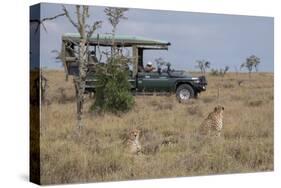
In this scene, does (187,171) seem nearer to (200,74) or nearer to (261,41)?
(200,74)

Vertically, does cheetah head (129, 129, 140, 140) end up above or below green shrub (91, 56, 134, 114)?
below

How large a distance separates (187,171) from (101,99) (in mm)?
1694

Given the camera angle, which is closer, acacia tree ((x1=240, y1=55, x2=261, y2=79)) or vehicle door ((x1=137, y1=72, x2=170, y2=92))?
vehicle door ((x1=137, y1=72, x2=170, y2=92))

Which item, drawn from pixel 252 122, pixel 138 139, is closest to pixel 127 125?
pixel 138 139

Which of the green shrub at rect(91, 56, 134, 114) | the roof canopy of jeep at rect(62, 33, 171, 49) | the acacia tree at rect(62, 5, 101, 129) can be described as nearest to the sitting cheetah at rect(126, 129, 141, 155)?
the green shrub at rect(91, 56, 134, 114)

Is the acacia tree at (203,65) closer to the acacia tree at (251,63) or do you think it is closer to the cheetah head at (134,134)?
the acacia tree at (251,63)

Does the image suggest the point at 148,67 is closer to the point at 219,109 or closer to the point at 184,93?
the point at 184,93

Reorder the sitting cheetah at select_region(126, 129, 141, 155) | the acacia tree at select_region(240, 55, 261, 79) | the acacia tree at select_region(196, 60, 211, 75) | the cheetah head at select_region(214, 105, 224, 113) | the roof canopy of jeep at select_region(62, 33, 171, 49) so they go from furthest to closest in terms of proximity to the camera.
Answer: the acacia tree at select_region(240, 55, 261, 79) < the cheetah head at select_region(214, 105, 224, 113) < the acacia tree at select_region(196, 60, 211, 75) < the sitting cheetah at select_region(126, 129, 141, 155) < the roof canopy of jeep at select_region(62, 33, 171, 49)

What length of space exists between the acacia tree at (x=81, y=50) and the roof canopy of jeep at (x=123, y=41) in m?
0.08

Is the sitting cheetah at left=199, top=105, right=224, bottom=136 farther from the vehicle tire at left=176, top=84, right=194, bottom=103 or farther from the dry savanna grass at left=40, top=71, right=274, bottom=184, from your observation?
the vehicle tire at left=176, top=84, right=194, bottom=103

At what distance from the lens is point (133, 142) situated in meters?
11.3

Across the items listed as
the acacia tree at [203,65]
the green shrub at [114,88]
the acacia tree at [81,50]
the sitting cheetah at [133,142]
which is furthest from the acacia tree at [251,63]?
the acacia tree at [81,50]

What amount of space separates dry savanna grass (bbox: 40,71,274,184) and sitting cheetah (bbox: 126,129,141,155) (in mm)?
66

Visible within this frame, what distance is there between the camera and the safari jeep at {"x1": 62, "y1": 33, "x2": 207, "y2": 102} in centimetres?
1099
